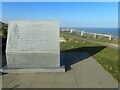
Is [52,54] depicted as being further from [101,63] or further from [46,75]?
[101,63]

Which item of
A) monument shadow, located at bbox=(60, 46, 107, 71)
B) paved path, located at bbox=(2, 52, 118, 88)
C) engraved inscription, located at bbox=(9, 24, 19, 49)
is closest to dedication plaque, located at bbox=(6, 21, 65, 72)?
engraved inscription, located at bbox=(9, 24, 19, 49)

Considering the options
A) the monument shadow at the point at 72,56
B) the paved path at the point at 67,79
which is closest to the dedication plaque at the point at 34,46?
the paved path at the point at 67,79

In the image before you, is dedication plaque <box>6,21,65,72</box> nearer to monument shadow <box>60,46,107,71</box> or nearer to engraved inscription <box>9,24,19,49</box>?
engraved inscription <box>9,24,19,49</box>

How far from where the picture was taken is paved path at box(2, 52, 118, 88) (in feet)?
26.4

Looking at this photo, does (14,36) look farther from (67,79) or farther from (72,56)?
(72,56)

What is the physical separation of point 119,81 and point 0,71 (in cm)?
433

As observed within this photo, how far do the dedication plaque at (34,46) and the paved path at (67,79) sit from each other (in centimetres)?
60

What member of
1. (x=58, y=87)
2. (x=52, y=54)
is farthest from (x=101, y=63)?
(x=58, y=87)

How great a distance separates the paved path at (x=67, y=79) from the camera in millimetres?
8055

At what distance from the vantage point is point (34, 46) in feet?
33.8

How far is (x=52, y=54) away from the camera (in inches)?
398

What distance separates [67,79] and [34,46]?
2203mm

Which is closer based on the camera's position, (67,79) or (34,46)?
(67,79)

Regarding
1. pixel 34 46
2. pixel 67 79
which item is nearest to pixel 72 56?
pixel 34 46
